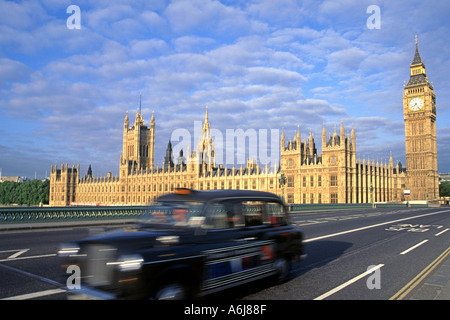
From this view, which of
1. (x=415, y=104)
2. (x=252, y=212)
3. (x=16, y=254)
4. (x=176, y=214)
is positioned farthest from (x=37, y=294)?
(x=415, y=104)

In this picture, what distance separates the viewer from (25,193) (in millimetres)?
127438

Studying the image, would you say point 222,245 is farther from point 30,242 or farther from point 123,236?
point 30,242

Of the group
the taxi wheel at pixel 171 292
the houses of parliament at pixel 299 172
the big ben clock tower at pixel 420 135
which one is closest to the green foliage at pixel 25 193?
the houses of parliament at pixel 299 172

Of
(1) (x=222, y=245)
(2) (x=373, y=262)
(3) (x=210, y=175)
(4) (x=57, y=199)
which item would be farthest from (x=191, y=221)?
(4) (x=57, y=199)

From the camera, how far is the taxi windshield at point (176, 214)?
5512mm

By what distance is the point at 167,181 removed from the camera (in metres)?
106

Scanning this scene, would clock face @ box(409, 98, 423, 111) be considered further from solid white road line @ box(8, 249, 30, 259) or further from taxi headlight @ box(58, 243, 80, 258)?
taxi headlight @ box(58, 243, 80, 258)

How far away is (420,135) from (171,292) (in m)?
107

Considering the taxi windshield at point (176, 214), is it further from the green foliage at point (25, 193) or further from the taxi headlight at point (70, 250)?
the green foliage at point (25, 193)

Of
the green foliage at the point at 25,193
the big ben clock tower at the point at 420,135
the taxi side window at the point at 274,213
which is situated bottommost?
the green foliage at the point at 25,193

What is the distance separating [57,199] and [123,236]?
145 metres

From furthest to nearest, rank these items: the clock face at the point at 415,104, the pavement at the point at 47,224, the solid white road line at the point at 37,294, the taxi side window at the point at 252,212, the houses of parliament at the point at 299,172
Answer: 1. the clock face at the point at 415,104
2. the houses of parliament at the point at 299,172
3. the pavement at the point at 47,224
4. the taxi side window at the point at 252,212
5. the solid white road line at the point at 37,294

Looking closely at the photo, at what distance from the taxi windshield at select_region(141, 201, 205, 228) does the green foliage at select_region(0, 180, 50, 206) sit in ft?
460
